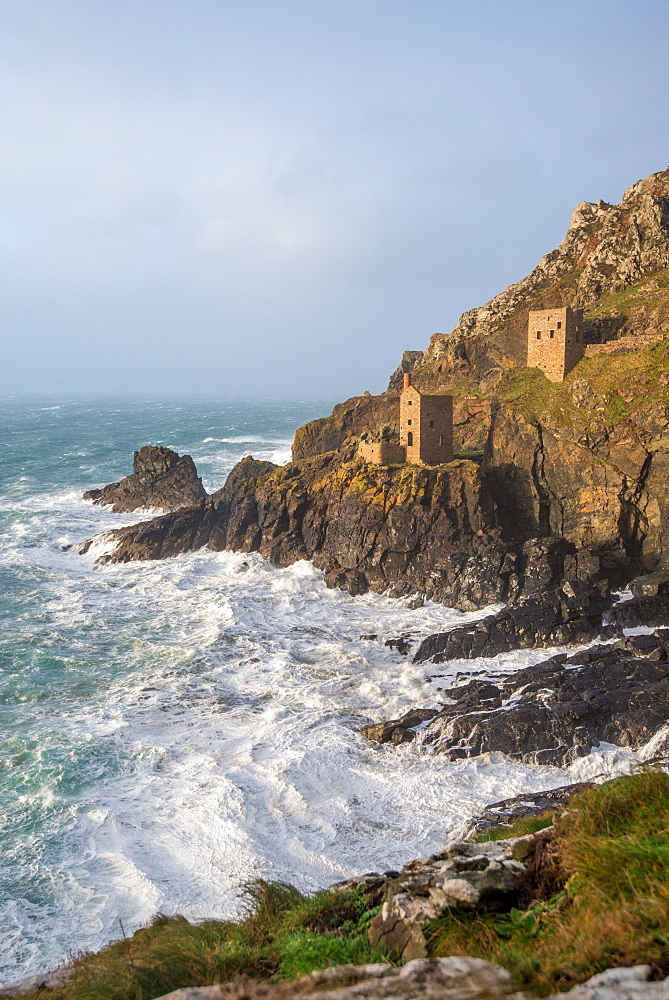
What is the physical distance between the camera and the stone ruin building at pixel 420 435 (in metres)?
36.1

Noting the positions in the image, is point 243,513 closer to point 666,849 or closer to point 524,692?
point 524,692

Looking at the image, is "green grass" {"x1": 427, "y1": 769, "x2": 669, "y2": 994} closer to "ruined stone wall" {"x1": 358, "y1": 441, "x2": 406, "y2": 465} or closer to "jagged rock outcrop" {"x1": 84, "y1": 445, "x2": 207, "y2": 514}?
"ruined stone wall" {"x1": 358, "y1": 441, "x2": 406, "y2": 465}

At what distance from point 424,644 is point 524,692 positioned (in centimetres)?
517

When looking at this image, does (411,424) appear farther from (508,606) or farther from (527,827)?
(527,827)

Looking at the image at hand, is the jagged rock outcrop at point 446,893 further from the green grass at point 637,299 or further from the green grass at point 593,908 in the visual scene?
the green grass at point 637,299

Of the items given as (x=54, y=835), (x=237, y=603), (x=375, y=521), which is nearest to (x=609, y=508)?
(x=375, y=521)

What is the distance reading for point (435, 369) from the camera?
4566cm

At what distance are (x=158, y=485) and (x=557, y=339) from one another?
29.4 m

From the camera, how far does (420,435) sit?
1419 inches

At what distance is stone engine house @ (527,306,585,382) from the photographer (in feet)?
120

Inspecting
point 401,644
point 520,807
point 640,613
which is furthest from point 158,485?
point 520,807

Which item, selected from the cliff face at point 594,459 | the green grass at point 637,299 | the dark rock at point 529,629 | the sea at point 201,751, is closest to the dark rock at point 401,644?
the sea at point 201,751

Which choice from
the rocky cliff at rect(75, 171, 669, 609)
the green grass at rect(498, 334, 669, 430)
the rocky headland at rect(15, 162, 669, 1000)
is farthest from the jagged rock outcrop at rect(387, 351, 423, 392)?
the green grass at rect(498, 334, 669, 430)

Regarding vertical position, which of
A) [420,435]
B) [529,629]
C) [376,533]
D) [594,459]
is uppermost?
[420,435]
